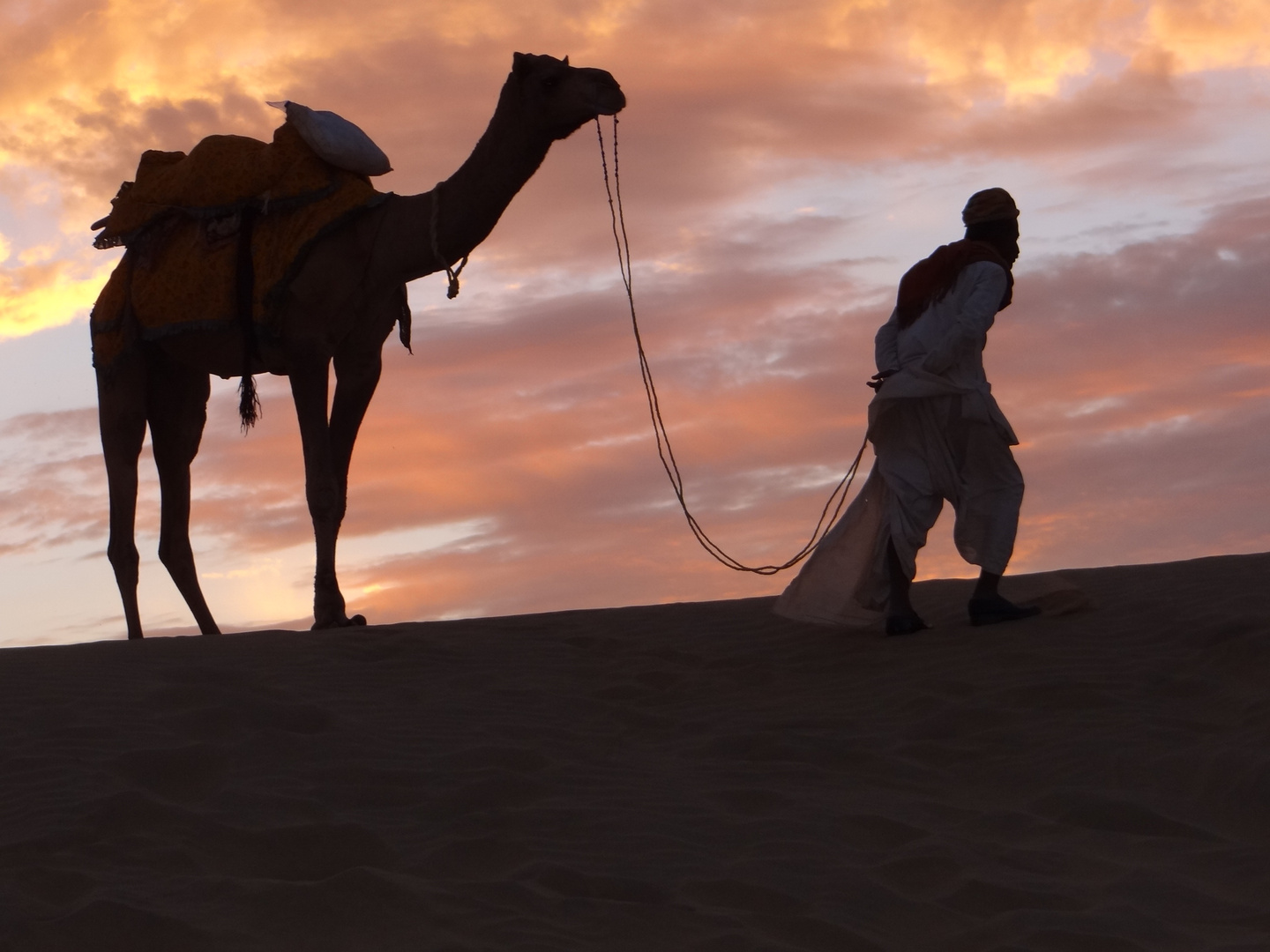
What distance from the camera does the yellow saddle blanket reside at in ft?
31.9

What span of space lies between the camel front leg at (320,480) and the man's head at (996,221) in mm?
3926

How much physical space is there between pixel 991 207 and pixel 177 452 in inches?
217

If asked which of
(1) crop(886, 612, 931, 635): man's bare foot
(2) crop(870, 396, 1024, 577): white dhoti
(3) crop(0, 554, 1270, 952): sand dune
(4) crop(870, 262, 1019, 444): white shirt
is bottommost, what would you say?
(3) crop(0, 554, 1270, 952): sand dune

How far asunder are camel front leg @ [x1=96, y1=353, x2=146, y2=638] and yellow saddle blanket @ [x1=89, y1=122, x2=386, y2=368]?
0.57 feet

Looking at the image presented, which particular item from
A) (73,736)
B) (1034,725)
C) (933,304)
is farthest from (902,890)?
(933,304)

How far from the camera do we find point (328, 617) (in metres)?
9.69

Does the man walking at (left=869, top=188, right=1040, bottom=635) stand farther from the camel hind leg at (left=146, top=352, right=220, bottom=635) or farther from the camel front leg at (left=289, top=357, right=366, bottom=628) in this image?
the camel hind leg at (left=146, top=352, right=220, bottom=635)

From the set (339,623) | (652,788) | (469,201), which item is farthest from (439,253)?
(652,788)

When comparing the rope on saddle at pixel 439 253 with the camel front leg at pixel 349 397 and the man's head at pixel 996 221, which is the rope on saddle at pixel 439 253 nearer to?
the camel front leg at pixel 349 397

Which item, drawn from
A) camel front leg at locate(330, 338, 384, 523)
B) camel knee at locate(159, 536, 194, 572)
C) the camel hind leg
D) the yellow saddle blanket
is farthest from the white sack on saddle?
camel knee at locate(159, 536, 194, 572)

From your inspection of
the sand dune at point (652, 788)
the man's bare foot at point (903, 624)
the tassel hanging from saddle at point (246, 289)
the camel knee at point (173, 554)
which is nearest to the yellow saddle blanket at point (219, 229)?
the tassel hanging from saddle at point (246, 289)

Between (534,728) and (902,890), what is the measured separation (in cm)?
233

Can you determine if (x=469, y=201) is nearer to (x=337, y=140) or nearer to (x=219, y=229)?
(x=337, y=140)

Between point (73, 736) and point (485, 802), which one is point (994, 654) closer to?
point (485, 802)
